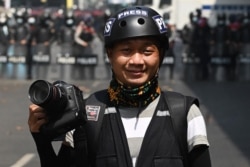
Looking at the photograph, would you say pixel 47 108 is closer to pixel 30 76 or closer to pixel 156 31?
pixel 156 31

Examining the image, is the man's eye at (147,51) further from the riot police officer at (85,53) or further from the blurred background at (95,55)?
the riot police officer at (85,53)

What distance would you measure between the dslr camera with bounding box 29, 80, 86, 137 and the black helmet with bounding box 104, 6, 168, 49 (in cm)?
26

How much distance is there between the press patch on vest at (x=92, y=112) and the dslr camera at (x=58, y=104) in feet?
0.33

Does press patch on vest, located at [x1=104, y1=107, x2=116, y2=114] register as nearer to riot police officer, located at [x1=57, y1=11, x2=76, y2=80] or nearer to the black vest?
the black vest

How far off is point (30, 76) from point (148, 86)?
1621cm

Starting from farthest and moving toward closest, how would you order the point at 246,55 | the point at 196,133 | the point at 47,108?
the point at 246,55
the point at 196,133
the point at 47,108

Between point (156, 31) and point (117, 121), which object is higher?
point (156, 31)

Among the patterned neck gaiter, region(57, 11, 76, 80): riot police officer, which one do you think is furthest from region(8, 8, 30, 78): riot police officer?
the patterned neck gaiter

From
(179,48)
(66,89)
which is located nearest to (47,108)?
(66,89)

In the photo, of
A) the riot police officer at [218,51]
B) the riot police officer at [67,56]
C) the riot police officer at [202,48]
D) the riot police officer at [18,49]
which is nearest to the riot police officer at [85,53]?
the riot police officer at [67,56]

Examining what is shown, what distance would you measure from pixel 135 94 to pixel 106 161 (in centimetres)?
27

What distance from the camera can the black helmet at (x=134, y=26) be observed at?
88.5 inches

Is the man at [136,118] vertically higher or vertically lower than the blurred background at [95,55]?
higher

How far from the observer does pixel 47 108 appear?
2.10m
